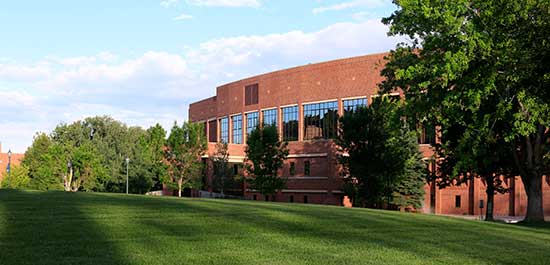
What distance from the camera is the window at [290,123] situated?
68562 millimetres

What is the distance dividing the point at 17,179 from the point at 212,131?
88.9ft

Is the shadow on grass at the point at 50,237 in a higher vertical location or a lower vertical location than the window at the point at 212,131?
lower

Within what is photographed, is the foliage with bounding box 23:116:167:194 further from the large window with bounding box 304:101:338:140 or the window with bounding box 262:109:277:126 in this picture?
the large window with bounding box 304:101:338:140

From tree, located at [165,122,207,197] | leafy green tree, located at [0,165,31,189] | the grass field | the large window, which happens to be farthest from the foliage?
the grass field

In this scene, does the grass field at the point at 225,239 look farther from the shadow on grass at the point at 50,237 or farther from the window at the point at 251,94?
the window at the point at 251,94

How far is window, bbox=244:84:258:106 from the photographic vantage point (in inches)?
2923

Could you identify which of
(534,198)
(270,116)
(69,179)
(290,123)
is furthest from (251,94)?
(534,198)

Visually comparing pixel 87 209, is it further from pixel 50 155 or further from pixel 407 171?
pixel 50 155

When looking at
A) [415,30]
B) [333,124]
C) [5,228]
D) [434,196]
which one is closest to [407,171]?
[434,196]

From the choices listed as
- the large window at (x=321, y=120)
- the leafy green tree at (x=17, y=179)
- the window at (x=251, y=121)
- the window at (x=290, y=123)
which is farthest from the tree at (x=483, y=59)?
the leafy green tree at (x=17, y=179)

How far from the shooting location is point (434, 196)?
5662cm

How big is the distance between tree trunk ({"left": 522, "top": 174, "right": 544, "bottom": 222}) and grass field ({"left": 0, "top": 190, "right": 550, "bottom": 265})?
12769 mm

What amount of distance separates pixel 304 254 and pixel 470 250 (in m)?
4.02

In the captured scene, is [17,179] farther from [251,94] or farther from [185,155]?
[251,94]
